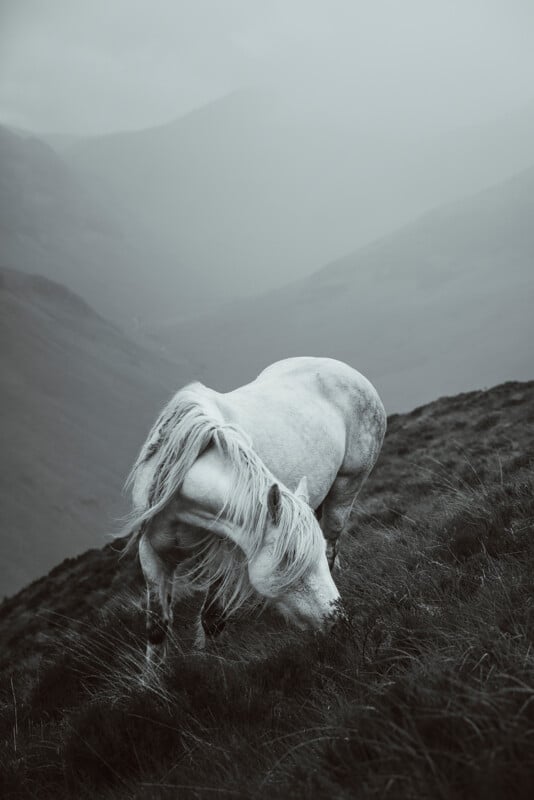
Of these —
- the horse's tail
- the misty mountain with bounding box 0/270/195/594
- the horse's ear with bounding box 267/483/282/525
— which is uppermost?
the horse's tail

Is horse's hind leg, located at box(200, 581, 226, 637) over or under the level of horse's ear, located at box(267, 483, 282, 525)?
under

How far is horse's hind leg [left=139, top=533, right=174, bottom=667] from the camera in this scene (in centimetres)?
479

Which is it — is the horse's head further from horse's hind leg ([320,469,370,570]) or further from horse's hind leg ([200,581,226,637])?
horse's hind leg ([320,469,370,570])

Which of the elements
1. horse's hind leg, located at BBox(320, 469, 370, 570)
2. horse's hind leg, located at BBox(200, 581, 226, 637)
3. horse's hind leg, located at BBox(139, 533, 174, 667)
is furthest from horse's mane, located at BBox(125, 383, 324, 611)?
horse's hind leg, located at BBox(320, 469, 370, 570)

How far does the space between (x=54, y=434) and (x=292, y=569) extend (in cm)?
13800

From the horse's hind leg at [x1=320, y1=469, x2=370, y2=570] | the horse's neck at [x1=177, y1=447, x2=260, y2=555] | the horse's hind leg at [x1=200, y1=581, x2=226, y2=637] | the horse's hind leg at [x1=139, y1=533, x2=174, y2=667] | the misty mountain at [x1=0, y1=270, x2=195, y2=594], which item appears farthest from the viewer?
the misty mountain at [x1=0, y1=270, x2=195, y2=594]

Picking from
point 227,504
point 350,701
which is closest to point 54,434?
point 227,504

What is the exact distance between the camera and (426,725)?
6.38 ft

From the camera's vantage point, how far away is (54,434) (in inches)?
5310

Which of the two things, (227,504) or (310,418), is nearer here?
(227,504)

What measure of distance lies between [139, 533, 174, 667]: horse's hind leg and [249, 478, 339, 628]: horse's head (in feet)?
3.46

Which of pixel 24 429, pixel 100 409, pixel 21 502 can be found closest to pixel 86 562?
pixel 21 502

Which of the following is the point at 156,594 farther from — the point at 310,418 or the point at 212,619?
the point at 310,418

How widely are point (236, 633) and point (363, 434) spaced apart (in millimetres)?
2654
